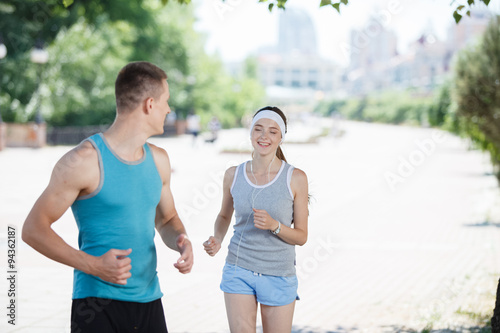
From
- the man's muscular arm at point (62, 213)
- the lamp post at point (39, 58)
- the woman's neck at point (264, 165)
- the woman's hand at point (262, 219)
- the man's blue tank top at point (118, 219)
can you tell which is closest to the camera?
the man's muscular arm at point (62, 213)

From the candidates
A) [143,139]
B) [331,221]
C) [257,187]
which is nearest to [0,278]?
[257,187]

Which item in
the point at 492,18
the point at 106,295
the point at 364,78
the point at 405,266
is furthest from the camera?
the point at 364,78

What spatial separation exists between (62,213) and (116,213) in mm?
201

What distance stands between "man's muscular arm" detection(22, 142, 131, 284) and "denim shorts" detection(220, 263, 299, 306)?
985mm

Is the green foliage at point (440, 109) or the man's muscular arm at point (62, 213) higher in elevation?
the green foliage at point (440, 109)

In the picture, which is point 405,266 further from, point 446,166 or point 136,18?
point 136,18

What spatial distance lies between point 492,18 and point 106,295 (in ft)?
38.1

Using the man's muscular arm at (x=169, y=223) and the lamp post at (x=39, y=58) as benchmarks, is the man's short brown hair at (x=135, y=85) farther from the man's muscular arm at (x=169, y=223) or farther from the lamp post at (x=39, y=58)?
the lamp post at (x=39, y=58)

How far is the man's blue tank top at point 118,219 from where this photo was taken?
2.51m

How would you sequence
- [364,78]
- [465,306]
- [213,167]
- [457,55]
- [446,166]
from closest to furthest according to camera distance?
[465,306]
[457,55]
[213,167]
[446,166]
[364,78]

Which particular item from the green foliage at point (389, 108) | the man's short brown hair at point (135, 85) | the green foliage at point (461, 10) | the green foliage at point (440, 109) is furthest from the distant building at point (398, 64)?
the man's short brown hair at point (135, 85)

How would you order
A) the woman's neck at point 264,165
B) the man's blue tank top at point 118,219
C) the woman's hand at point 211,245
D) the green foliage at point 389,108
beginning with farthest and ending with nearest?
the green foliage at point 389,108 → the woman's neck at point 264,165 → the woman's hand at point 211,245 → the man's blue tank top at point 118,219

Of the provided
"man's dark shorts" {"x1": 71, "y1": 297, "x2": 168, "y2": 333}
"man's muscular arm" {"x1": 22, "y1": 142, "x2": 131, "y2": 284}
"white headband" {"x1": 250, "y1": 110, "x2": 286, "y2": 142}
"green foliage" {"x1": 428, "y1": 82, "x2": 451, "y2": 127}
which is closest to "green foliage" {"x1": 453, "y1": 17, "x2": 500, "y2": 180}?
"white headband" {"x1": 250, "y1": 110, "x2": 286, "y2": 142}

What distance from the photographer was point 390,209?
530 inches
